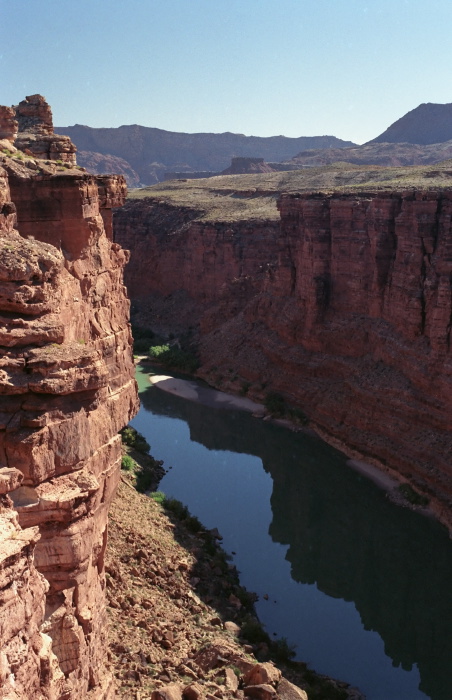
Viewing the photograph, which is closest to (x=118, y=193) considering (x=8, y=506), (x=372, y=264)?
(x=8, y=506)

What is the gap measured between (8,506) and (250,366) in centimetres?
3882

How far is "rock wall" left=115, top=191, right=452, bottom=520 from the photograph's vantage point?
106ft

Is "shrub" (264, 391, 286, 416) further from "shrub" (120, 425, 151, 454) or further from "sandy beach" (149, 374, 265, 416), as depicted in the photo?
"shrub" (120, 425, 151, 454)

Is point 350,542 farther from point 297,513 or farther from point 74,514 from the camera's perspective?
point 74,514

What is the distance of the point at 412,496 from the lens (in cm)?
3027

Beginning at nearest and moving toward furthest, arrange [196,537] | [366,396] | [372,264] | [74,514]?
[74,514]
[196,537]
[366,396]
[372,264]

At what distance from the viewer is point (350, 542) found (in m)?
28.2

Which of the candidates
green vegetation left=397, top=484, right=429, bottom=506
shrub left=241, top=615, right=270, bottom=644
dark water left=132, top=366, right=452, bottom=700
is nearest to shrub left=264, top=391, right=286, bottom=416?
dark water left=132, top=366, right=452, bottom=700

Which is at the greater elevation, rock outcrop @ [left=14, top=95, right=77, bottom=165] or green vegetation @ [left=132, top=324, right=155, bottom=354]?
rock outcrop @ [left=14, top=95, right=77, bottom=165]

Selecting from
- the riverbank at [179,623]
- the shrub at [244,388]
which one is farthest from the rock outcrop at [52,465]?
the shrub at [244,388]

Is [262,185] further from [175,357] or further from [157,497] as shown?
[157,497]

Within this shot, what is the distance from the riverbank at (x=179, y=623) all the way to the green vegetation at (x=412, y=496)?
9255 millimetres

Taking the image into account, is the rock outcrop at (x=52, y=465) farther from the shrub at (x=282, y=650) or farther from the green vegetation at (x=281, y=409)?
the green vegetation at (x=281, y=409)

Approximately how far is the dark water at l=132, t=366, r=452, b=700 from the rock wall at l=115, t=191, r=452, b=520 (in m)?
2.20
